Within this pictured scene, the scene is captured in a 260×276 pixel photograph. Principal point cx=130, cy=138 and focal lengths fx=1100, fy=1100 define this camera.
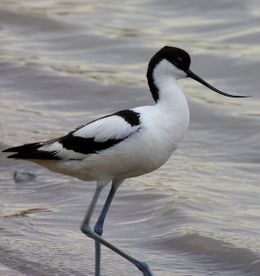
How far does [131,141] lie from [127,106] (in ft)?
15.6

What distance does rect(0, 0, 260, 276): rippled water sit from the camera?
696cm

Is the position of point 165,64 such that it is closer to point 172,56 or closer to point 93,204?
point 172,56

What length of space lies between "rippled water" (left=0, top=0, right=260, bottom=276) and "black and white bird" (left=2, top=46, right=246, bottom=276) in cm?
67

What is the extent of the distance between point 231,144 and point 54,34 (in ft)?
15.6

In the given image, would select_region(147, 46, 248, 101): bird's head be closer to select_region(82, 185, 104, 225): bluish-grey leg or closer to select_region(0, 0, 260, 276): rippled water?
select_region(82, 185, 104, 225): bluish-grey leg

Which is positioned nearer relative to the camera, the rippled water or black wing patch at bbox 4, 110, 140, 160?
black wing patch at bbox 4, 110, 140, 160

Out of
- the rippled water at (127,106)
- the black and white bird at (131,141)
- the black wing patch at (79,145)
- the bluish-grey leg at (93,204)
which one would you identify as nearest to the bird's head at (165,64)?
the black and white bird at (131,141)

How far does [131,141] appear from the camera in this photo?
6.00 metres

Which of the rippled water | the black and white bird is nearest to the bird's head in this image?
the black and white bird

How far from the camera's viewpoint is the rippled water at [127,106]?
6.96m

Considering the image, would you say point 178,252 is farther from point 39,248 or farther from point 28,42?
point 28,42

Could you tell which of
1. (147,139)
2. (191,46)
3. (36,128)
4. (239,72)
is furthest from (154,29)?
(147,139)

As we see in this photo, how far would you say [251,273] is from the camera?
6684 mm

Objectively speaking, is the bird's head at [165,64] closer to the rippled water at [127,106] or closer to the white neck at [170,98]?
the white neck at [170,98]
